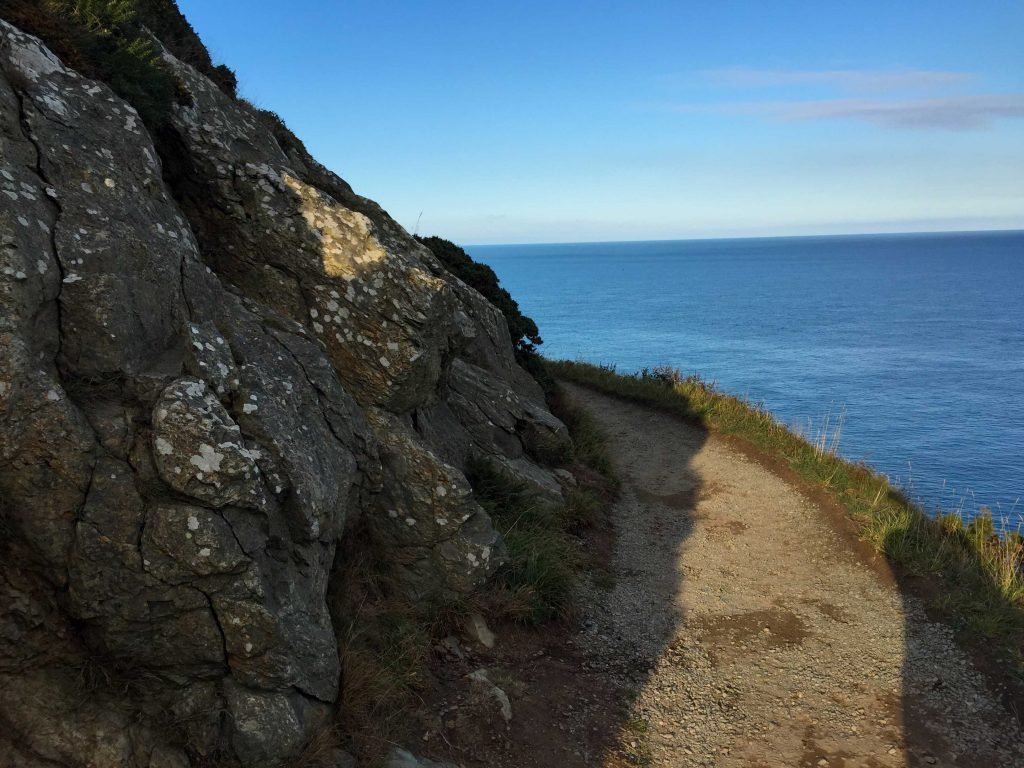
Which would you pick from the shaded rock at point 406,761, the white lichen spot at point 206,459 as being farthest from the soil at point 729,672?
the white lichen spot at point 206,459

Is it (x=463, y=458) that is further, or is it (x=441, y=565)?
(x=463, y=458)

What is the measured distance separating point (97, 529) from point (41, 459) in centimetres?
56

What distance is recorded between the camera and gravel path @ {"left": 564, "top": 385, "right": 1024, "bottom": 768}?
22.4 ft

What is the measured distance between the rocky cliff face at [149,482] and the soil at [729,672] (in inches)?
59.7

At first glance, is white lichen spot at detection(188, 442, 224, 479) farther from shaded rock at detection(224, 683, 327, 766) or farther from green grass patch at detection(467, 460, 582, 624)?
green grass patch at detection(467, 460, 582, 624)

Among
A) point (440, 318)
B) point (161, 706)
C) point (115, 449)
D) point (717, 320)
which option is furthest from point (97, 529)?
point (717, 320)

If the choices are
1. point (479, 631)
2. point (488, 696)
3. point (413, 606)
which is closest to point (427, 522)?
point (413, 606)

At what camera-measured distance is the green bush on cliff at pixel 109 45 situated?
6523 mm

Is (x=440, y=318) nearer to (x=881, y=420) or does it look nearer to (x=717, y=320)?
(x=881, y=420)

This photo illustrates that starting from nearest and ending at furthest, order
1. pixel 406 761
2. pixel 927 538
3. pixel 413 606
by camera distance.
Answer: pixel 406 761, pixel 413 606, pixel 927 538

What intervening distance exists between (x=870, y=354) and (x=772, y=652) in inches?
1802

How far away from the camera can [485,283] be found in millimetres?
17156

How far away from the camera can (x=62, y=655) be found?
175 inches

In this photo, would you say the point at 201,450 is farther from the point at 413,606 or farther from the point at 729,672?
the point at 729,672
